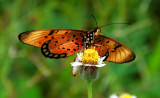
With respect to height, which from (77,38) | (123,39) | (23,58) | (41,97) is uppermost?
(77,38)

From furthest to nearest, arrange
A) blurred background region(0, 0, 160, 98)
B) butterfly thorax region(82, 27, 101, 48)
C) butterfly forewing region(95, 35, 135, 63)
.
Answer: blurred background region(0, 0, 160, 98), butterfly thorax region(82, 27, 101, 48), butterfly forewing region(95, 35, 135, 63)

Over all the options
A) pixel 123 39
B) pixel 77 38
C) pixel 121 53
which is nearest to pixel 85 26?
pixel 123 39

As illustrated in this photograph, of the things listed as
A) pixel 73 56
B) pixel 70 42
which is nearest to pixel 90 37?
pixel 70 42

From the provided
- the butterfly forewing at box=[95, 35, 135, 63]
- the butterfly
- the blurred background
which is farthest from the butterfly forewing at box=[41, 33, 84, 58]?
the blurred background

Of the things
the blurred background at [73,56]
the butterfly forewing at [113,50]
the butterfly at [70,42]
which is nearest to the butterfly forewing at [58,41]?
the butterfly at [70,42]

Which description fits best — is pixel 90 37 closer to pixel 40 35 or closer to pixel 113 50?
pixel 113 50

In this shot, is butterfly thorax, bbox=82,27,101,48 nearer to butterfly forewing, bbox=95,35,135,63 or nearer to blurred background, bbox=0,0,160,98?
butterfly forewing, bbox=95,35,135,63

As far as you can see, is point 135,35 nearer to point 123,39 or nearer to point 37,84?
point 123,39
